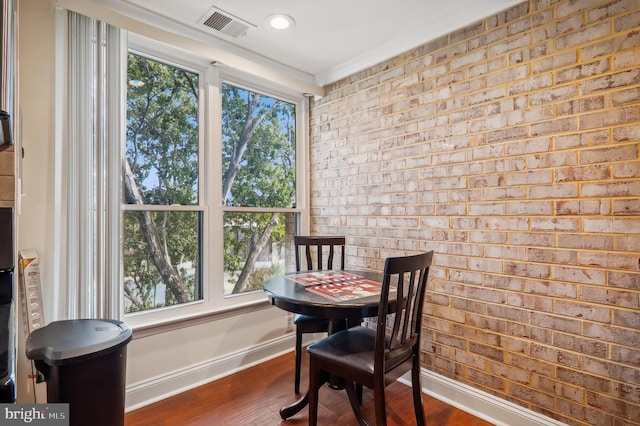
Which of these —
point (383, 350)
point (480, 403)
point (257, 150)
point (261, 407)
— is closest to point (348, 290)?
point (383, 350)

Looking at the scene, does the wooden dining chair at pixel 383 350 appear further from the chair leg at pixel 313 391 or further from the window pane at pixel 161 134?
the window pane at pixel 161 134

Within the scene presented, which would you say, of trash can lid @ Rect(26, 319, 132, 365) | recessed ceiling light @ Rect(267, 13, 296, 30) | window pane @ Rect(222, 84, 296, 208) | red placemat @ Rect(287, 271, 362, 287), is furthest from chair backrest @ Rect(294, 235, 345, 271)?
recessed ceiling light @ Rect(267, 13, 296, 30)

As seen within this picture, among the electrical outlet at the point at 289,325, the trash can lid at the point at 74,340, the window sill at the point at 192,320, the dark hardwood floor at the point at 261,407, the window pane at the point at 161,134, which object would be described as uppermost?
the window pane at the point at 161,134

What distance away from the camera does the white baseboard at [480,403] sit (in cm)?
189

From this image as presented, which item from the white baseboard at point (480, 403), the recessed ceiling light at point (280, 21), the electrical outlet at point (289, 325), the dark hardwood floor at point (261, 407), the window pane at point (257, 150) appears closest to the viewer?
the white baseboard at point (480, 403)

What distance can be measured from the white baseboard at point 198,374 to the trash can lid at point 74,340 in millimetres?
900

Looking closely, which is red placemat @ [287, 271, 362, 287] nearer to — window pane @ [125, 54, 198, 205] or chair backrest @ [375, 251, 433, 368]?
chair backrest @ [375, 251, 433, 368]

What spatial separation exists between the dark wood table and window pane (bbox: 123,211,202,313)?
0.81 meters

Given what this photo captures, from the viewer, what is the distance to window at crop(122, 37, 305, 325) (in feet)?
7.62

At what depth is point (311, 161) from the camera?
132 inches

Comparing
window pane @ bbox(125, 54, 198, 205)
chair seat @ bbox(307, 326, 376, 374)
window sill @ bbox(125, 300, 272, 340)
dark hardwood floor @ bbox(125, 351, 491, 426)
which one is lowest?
dark hardwood floor @ bbox(125, 351, 491, 426)

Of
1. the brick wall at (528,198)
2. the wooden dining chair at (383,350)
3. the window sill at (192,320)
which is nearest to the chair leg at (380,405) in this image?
the wooden dining chair at (383,350)

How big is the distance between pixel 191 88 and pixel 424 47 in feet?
5.86

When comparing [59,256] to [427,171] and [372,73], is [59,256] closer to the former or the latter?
[427,171]
